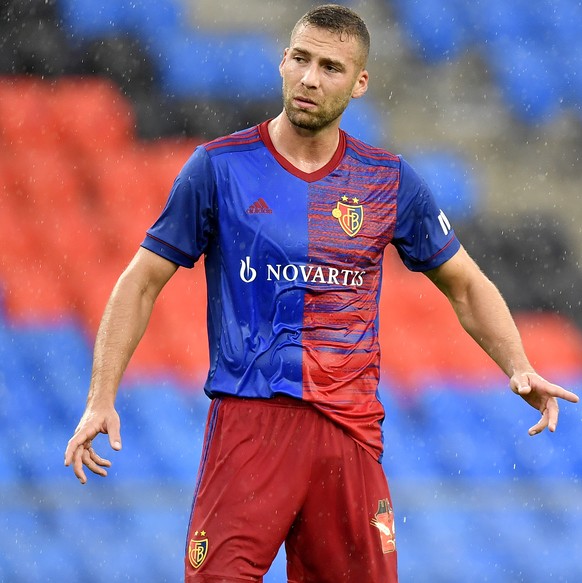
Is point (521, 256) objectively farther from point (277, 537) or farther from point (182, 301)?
point (277, 537)

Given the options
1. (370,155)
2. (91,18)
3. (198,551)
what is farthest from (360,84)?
(91,18)

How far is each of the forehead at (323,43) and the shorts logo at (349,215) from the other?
39 cm

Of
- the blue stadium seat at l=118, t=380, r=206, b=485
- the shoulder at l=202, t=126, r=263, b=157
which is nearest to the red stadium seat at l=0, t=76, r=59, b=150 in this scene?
the blue stadium seat at l=118, t=380, r=206, b=485

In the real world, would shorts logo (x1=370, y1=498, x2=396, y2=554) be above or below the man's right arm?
below

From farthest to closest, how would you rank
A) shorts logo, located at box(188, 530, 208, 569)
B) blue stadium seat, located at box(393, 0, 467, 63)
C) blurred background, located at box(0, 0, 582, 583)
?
blue stadium seat, located at box(393, 0, 467, 63) → blurred background, located at box(0, 0, 582, 583) → shorts logo, located at box(188, 530, 208, 569)

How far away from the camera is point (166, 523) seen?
5367 mm

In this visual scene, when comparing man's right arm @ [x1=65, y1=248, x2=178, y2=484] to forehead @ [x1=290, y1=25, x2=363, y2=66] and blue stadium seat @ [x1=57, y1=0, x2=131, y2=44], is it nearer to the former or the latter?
forehead @ [x1=290, y1=25, x2=363, y2=66]

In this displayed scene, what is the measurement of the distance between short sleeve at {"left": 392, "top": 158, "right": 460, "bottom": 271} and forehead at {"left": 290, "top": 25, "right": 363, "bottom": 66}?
13.8 inches

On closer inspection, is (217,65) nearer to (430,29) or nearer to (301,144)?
(430,29)

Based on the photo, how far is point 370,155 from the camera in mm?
3402

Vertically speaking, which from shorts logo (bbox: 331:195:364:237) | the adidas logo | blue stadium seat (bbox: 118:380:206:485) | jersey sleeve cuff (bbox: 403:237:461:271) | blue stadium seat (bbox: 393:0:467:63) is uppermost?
blue stadium seat (bbox: 393:0:467:63)

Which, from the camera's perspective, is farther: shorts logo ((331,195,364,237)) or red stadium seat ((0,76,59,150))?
red stadium seat ((0,76,59,150))

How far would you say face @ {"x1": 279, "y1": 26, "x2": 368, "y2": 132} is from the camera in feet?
10.6

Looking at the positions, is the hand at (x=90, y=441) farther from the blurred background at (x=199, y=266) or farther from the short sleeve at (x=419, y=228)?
the blurred background at (x=199, y=266)
